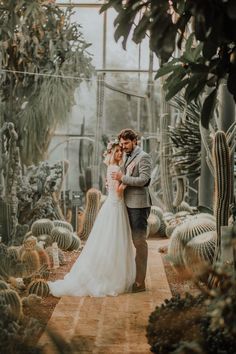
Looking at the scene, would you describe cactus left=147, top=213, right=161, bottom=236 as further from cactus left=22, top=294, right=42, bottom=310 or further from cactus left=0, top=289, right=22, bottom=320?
cactus left=0, top=289, right=22, bottom=320

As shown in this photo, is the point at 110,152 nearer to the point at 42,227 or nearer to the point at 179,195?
the point at 42,227

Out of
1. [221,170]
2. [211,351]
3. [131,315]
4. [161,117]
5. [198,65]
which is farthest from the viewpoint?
[161,117]

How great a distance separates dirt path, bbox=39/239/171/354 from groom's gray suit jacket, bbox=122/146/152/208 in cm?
45

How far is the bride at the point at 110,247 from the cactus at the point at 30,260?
0.59 feet

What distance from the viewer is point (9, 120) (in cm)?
386


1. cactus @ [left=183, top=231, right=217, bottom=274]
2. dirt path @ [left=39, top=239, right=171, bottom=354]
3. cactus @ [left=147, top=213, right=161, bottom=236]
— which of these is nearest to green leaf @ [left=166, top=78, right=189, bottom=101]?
cactus @ [left=183, top=231, right=217, bottom=274]

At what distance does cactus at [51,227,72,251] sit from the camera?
3.57 meters

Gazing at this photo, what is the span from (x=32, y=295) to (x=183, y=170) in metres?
2.07

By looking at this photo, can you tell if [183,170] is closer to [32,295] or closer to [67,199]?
[67,199]

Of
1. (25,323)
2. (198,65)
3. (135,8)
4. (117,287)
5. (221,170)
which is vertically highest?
(135,8)

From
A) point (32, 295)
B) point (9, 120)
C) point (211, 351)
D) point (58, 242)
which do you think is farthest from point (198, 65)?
point (9, 120)

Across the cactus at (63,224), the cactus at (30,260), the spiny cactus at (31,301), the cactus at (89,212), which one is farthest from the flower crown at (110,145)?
the spiny cactus at (31,301)

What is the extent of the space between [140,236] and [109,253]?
1.08 feet

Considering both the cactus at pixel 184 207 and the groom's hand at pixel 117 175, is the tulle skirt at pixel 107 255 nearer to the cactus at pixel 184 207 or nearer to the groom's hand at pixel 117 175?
the groom's hand at pixel 117 175
